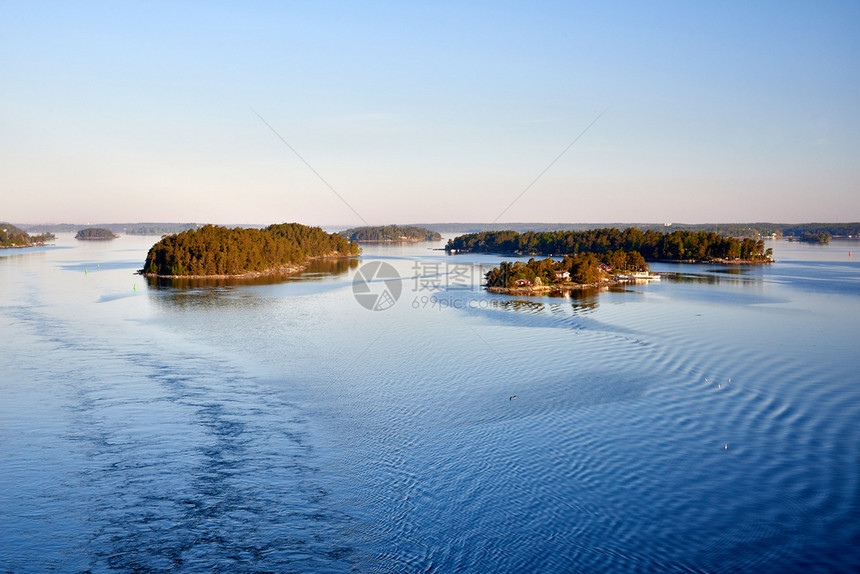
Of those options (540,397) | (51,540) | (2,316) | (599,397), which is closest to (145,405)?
(51,540)

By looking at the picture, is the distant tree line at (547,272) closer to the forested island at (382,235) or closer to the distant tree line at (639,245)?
the distant tree line at (639,245)

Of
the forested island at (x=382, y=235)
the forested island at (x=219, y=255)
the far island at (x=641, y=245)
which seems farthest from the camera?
the forested island at (x=382, y=235)

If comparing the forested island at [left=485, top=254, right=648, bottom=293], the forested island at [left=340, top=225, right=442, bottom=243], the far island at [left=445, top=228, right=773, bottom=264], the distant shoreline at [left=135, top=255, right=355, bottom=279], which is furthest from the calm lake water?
the forested island at [left=340, top=225, right=442, bottom=243]

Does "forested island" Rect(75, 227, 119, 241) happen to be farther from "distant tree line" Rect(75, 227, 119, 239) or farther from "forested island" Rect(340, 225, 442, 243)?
"forested island" Rect(340, 225, 442, 243)

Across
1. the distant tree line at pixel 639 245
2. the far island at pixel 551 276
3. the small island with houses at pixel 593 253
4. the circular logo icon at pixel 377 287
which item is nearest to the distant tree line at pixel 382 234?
the small island with houses at pixel 593 253

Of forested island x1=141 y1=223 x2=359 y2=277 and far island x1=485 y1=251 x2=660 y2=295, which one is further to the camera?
forested island x1=141 y1=223 x2=359 y2=277

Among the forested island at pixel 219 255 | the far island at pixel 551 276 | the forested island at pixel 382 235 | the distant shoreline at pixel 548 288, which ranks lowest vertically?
the distant shoreline at pixel 548 288
